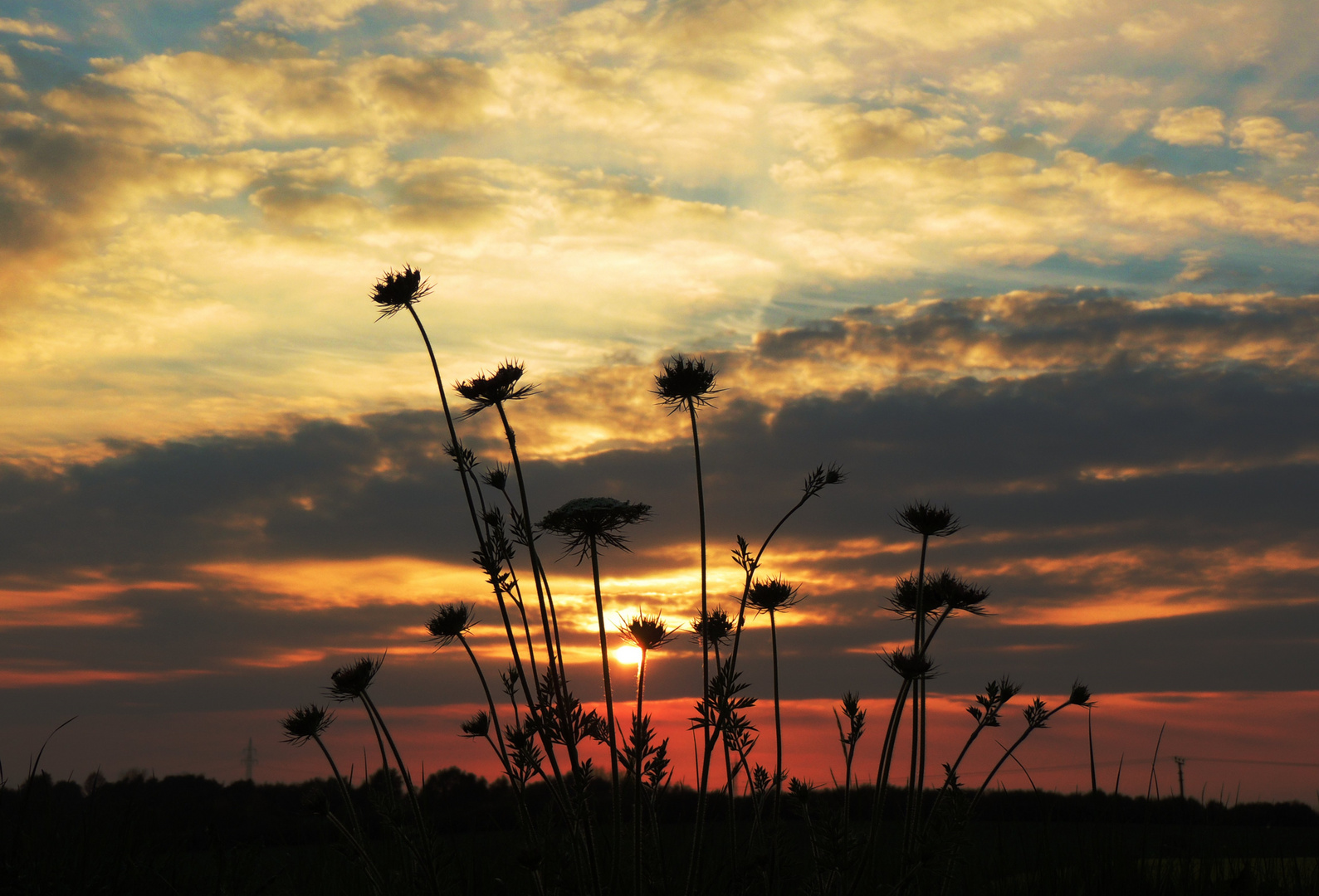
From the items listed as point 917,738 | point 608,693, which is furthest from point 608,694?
point 917,738

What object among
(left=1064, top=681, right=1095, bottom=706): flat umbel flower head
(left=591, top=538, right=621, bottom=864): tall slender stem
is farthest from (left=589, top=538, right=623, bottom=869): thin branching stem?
(left=1064, top=681, right=1095, bottom=706): flat umbel flower head

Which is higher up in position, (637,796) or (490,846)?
(637,796)

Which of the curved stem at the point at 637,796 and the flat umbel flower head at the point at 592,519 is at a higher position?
the flat umbel flower head at the point at 592,519

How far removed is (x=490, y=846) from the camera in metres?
10.7

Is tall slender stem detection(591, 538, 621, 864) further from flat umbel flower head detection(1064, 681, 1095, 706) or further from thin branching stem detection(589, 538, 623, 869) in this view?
flat umbel flower head detection(1064, 681, 1095, 706)

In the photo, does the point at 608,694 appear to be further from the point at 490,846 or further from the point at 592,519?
the point at 490,846

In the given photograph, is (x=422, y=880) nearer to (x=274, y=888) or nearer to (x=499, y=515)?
(x=274, y=888)

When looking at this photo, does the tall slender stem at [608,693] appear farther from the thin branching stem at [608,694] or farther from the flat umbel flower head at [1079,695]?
the flat umbel flower head at [1079,695]

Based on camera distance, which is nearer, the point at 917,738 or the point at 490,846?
the point at 917,738

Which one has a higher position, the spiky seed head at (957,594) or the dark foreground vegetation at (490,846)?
the spiky seed head at (957,594)

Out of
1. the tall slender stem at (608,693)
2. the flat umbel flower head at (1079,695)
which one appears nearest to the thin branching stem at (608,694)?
the tall slender stem at (608,693)

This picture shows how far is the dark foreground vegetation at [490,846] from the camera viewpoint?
6457 millimetres

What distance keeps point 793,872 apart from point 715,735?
9.72 ft

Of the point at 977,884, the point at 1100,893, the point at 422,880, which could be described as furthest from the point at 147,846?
the point at 1100,893
